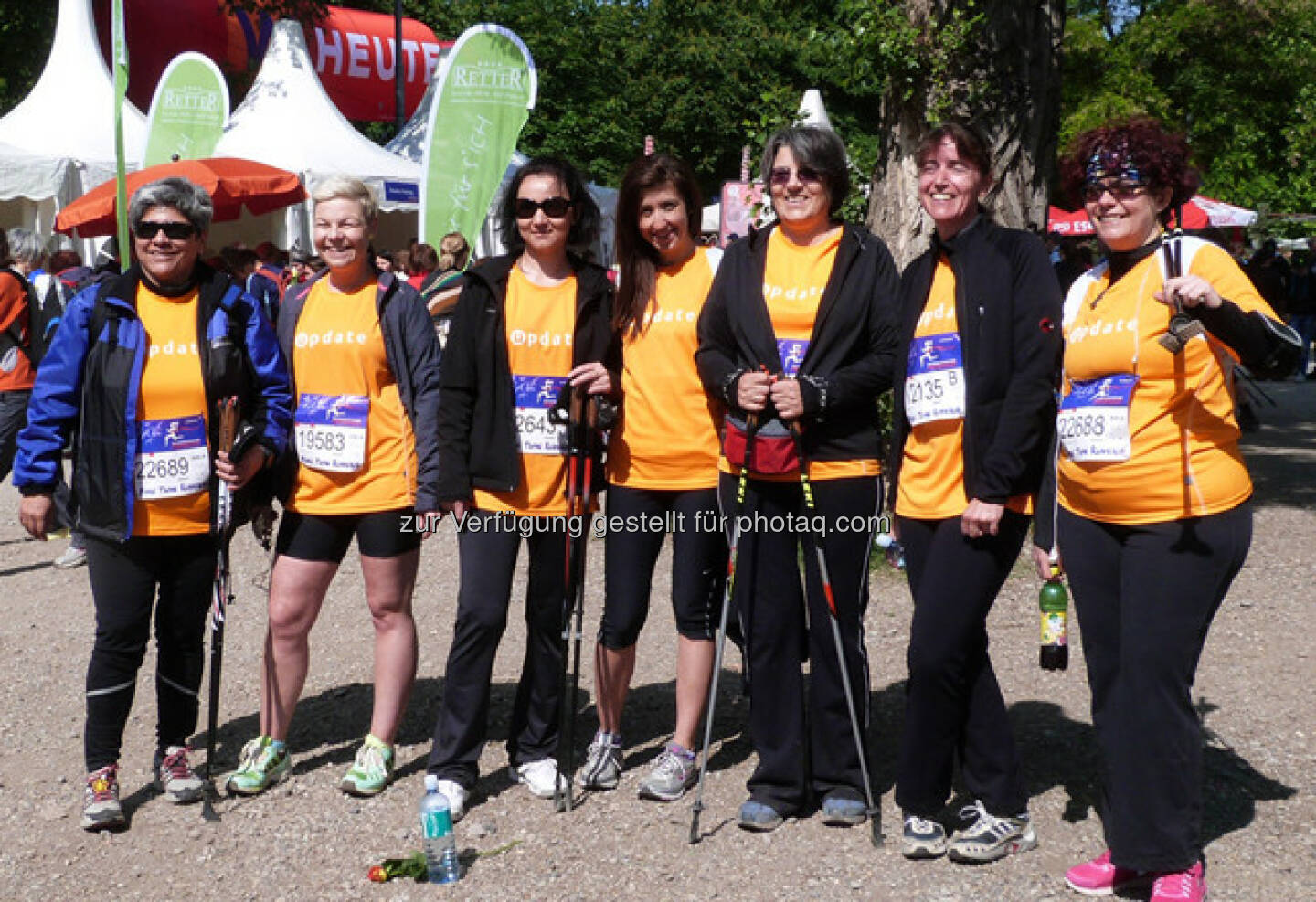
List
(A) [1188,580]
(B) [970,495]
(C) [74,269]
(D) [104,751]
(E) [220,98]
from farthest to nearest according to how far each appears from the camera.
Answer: (E) [220,98] < (C) [74,269] < (D) [104,751] < (B) [970,495] < (A) [1188,580]

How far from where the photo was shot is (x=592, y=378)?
14.3 feet

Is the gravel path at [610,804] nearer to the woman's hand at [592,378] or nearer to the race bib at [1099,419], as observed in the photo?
the race bib at [1099,419]

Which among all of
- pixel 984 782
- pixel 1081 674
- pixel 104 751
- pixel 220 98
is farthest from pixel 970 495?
pixel 220 98

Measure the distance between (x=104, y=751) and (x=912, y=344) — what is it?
115 inches

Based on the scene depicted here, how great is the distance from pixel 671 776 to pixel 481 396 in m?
1.41

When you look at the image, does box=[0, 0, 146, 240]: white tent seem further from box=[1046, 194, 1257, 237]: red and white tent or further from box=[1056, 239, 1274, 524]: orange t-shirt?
box=[1056, 239, 1274, 524]: orange t-shirt

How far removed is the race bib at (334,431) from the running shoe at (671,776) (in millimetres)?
1415

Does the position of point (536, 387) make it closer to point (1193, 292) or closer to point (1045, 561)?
point (1045, 561)

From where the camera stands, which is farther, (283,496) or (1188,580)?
(283,496)

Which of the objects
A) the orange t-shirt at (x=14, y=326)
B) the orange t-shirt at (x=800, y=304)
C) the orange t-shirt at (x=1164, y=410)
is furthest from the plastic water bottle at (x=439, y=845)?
the orange t-shirt at (x=14, y=326)

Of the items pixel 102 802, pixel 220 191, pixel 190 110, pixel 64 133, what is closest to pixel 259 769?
pixel 102 802

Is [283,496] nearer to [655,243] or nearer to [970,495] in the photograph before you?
[655,243]

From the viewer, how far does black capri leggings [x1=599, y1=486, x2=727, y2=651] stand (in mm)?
4426

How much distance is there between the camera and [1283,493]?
10.1m
